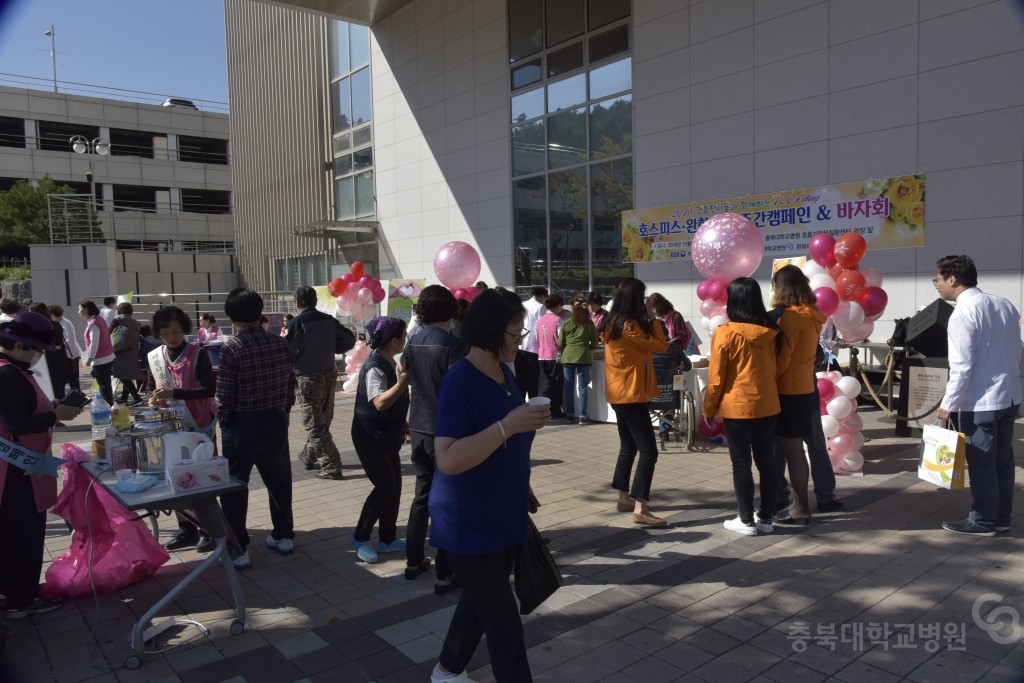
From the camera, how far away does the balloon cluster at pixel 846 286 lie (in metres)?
6.66

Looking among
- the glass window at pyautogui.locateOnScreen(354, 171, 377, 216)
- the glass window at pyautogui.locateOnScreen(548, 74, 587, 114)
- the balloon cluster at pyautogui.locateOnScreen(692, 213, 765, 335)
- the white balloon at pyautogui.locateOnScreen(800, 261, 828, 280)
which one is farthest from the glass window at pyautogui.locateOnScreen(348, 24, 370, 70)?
the white balloon at pyautogui.locateOnScreen(800, 261, 828, 280)

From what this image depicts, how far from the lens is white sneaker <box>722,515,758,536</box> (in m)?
4.99

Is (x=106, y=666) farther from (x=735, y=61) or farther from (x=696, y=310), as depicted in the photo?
(x=735, y=61)

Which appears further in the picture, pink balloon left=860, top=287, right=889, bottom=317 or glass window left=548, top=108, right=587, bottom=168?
glass window left=548, top=108, right=587, bottom=168

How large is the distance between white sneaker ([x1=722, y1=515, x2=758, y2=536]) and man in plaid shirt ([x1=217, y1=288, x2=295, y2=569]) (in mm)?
3259

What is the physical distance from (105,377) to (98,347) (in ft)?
2.33

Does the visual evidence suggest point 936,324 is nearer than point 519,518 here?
No

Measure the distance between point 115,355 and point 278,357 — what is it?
897 centimetres

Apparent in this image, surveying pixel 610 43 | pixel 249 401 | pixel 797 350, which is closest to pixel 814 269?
pixel 797 350

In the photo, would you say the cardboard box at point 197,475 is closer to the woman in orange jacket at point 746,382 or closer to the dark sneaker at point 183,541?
the dark sneaker at point 183,541

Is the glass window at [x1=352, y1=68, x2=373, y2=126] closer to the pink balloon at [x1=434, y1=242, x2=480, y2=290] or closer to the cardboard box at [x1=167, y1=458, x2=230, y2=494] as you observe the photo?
the pink balloon at [x1=434, y1=242, x2=480, y2=290]

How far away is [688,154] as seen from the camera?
38.6ft

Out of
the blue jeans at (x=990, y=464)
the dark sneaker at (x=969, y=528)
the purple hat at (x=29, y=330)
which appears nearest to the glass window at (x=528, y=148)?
the blue jeans at (x=990, y=464)

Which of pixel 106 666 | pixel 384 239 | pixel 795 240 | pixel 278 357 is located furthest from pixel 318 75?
pixel 106 666
